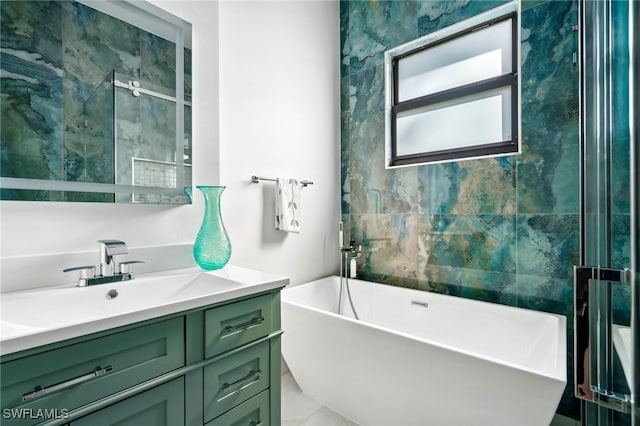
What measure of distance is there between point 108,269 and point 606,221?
1477 mm

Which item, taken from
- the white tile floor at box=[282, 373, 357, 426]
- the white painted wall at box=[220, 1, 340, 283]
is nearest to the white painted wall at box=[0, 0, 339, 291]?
the white painted wall at box=[220, 1, 340, 283]

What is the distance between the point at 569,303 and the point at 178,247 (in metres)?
2.03

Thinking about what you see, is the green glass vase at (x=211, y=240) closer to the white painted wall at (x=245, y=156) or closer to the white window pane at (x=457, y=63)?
the white painted wall at (x=245, y=156)

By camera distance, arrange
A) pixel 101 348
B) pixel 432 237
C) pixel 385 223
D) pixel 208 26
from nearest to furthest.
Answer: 1. pixel 101 348
2. pixel 208 26
3. pixel 432 237
4. pixel 385 223

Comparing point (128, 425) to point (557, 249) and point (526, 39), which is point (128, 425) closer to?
point (557, 249)

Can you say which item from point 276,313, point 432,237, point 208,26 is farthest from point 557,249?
point 208,26

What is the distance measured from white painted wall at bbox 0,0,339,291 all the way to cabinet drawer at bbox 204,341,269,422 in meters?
0.60

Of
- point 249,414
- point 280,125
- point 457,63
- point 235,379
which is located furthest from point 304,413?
point 457,63

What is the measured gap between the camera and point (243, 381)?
105cm

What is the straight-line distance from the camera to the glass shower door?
1.48ft

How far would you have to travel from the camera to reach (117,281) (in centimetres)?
110

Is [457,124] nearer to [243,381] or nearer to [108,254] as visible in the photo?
[243,381]

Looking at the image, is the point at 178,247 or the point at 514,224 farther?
the point at 514,224

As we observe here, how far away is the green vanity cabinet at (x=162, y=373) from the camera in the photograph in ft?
2.15
